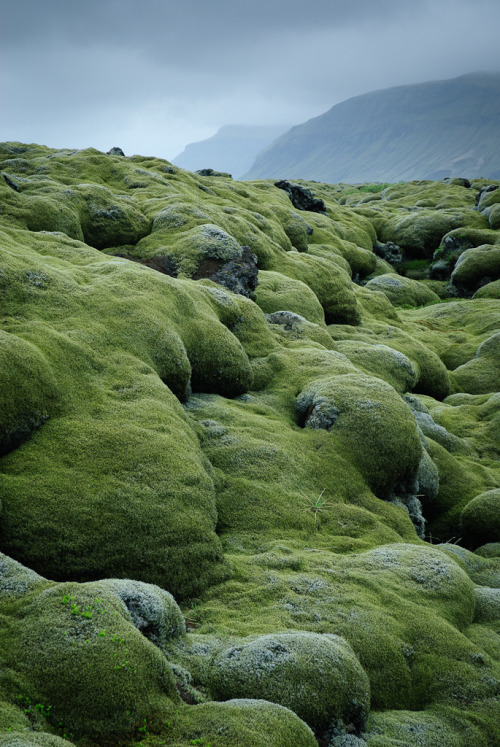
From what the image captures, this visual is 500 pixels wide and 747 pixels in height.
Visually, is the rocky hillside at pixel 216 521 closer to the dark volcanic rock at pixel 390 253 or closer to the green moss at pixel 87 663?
the green moss at pixel 87 663

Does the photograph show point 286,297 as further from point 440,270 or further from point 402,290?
point 440,270

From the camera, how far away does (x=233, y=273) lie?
24891 mm

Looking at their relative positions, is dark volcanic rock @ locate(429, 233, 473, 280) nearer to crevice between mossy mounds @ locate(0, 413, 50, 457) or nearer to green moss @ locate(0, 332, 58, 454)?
green moss @ locate(0, 332, 58, 454)

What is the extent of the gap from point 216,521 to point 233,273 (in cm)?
1481

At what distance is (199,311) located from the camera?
18.5 metres

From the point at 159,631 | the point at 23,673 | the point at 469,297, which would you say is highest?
the point at 23,673

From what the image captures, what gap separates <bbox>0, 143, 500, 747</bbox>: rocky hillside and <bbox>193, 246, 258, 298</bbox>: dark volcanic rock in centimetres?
11

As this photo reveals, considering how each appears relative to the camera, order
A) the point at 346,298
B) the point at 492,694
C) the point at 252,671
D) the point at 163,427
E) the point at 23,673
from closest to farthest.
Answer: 1. the point at 23,673
2. the point at 252,671
3. the point at 492,694
4. the point at 163,427
5. the point at 346,298

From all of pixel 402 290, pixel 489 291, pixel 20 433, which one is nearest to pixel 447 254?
pixel 489 291

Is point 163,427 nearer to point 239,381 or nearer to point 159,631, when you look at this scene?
point 159,631

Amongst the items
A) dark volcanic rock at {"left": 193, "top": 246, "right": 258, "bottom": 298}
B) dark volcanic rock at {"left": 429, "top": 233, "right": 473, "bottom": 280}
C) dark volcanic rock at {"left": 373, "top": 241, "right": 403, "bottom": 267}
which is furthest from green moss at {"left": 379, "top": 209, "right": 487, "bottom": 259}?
dark volcanic rock at {"left": 193, "top": 246, "right": 258, "bottom": 298}

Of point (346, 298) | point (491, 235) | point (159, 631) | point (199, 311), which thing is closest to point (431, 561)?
point (159, 631)

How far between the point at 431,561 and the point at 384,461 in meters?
4.09

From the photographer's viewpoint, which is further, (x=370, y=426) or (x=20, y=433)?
(x=370, y=426)
